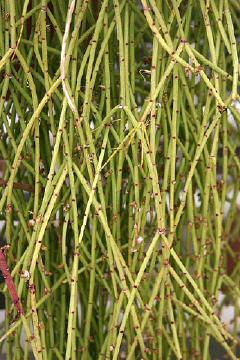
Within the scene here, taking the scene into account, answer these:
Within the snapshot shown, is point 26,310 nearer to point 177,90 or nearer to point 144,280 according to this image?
point 144,280

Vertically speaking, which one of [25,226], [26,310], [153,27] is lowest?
[26,310]

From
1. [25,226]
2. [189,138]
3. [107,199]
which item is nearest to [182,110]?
[189,138]

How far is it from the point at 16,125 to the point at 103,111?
0.43 ft

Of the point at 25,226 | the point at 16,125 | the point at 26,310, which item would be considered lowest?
the point at 26,310

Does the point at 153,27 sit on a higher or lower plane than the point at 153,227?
higher

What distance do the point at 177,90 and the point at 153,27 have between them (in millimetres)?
118

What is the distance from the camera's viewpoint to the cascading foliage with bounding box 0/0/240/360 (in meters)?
0.65

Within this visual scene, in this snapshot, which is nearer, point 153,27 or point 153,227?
point 153,27

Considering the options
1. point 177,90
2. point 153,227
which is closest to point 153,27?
point 177,90

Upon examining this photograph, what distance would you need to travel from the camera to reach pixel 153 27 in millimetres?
587

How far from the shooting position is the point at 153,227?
0.80 meters

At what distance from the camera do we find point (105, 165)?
2.40ft

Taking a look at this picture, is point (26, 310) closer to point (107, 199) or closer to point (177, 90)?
point (107, 199)

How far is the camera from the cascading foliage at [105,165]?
2.12 feet
